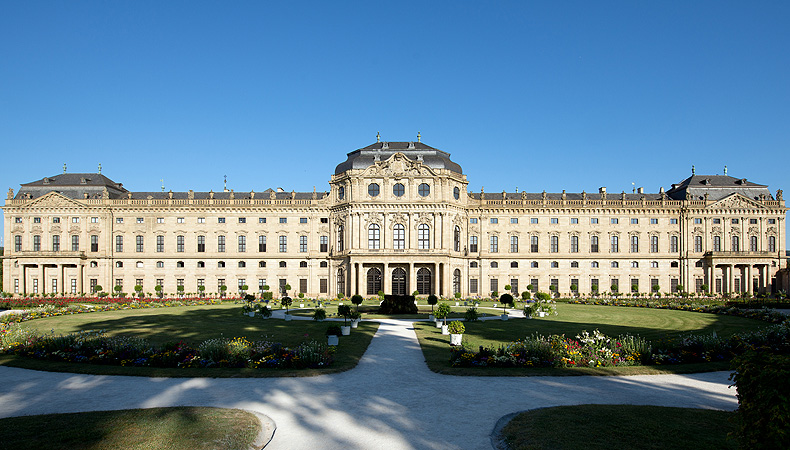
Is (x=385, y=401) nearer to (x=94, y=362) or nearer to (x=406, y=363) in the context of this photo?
(x=406, y=363)

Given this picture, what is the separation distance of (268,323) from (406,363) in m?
14.9

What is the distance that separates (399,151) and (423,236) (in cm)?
1046

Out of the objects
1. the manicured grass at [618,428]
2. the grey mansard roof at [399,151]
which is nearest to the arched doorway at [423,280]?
the grey mansard roof at [399,151]

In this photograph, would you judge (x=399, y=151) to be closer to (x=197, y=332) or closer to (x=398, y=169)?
(x=398, y=169)

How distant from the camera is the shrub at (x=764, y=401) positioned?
644cm

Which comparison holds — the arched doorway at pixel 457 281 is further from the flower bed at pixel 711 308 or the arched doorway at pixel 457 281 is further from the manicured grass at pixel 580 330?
the manicured grass at pixel 580 330

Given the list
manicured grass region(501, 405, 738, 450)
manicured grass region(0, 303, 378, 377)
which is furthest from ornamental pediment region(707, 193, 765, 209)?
manicured grass region(501, 405, 738, 450)

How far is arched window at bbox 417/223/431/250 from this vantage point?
187 feet

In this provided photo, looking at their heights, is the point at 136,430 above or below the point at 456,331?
above

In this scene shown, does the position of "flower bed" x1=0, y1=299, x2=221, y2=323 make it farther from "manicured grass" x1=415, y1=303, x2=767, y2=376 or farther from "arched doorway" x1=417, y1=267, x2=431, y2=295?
"manicured grass" x1=415, y1=303, x2=767, y2=376

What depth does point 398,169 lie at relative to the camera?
56844mm

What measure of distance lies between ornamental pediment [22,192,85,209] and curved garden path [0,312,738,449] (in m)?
53.6

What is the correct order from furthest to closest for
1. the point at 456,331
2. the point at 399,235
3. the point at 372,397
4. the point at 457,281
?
the point at 457,281
the point at 399,235
the point at 456,331
the point at 372,397

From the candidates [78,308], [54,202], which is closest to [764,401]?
[78,308]
